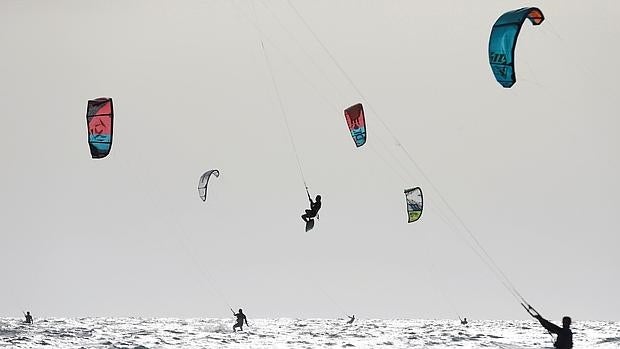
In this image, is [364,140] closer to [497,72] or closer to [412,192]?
[412,192]

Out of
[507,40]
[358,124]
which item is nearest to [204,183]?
[358,124]

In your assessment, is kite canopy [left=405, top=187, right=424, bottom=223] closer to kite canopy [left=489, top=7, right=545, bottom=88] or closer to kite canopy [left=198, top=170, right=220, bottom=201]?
kite canopy [left=198, top=170, right=220, bottom=201]

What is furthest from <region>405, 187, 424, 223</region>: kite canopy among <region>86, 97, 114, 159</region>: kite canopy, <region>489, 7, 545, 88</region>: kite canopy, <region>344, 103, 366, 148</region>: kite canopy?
<region>489, 7, 545, 88</region>: kite canopy

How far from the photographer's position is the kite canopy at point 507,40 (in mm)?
17281

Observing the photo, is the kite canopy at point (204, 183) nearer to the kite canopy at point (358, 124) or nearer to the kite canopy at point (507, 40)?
the kite canopy at point (358, 124)

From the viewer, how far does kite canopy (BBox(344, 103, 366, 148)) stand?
2434 centimetres

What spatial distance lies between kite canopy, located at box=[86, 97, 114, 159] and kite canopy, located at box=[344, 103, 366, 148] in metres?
5.71

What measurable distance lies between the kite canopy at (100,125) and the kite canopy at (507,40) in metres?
8.83

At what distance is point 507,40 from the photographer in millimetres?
17500

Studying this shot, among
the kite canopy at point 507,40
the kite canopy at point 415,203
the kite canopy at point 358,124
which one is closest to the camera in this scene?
the kite canopy at point 507,40

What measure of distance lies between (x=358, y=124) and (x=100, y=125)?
238 inches

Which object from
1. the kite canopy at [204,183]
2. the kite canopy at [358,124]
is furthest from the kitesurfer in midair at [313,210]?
the kite canopy at [204,183]

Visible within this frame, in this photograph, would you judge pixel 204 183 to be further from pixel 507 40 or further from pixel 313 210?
pixel 507 40

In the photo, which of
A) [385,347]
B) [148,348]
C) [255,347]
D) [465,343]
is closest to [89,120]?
[148,348]
